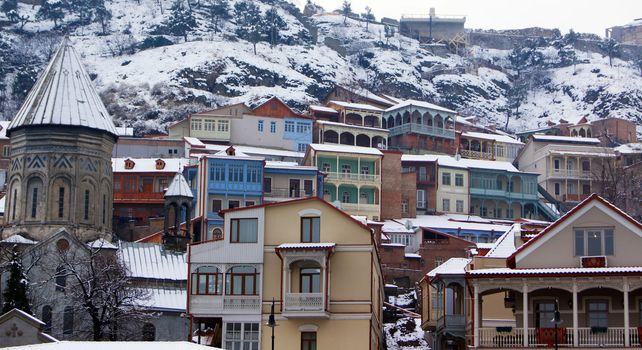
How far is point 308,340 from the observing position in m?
50.5

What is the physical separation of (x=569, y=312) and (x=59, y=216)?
36.1 m

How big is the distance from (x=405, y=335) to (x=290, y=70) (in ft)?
291

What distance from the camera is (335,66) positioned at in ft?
522

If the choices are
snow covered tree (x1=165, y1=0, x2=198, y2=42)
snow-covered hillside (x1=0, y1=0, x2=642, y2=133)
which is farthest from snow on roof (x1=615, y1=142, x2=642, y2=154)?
snow covered tree (x1=165, y1=0, x2=198, y2=42)

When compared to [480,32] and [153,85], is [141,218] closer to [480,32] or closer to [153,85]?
[153,85]

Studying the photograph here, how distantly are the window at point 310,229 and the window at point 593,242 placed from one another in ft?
35.7

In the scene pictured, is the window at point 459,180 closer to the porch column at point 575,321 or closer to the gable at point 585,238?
the gable at point 585,238

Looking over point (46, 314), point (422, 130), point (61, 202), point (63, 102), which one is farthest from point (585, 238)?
point (422, 130)

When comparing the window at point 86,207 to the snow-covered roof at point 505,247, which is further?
the window at point 86,207

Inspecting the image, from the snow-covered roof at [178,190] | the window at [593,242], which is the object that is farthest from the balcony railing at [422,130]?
the window at [593,242]

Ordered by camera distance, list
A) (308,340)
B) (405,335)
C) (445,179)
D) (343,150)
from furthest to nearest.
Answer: (445,179), (343,150), (405,335), (308,340)

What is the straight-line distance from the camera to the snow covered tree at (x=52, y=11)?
168m

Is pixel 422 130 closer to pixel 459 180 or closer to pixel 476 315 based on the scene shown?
pixel 459 180

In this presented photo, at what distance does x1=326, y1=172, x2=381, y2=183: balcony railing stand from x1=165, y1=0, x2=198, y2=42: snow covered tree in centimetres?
6456
